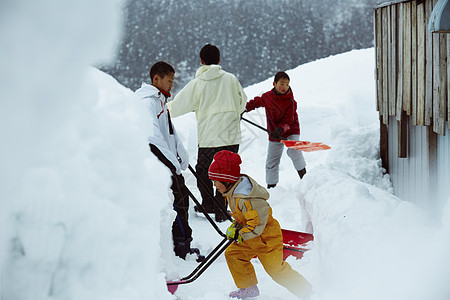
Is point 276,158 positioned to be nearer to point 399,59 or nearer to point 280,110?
point 280,110

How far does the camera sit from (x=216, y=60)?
4.98m

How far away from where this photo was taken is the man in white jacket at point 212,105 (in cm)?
493

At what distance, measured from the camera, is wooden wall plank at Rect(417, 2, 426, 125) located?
3.93m

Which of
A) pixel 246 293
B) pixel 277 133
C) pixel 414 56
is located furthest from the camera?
pixel 277 133

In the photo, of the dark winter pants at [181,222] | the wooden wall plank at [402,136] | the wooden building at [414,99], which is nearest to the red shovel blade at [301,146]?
the wooden building at [414,99]

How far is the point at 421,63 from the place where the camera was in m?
3.99

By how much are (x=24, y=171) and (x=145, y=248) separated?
462 millimetres

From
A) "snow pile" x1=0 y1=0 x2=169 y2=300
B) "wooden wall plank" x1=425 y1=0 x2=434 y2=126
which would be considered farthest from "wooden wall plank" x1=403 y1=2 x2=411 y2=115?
"snow pile" x1=0 y1=0 x2=169 y2=300

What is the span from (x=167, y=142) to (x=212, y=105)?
1257 millimetres

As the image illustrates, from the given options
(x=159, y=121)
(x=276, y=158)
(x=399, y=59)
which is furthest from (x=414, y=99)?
(x=276, y=158)

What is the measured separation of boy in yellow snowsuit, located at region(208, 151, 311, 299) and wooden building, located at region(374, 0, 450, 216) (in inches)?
56.7

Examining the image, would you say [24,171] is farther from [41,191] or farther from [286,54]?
[286,54]

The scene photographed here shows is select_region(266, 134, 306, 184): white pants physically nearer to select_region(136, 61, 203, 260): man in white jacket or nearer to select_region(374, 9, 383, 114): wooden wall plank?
select_region(374, 9, 383, 114): wooden wall plank

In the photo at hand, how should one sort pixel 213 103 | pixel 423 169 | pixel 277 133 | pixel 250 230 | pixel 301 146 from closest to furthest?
pixel 250 230 < pixel 423 169 < pixel 213 103 < pixel 301 146 < pixel 277 133
